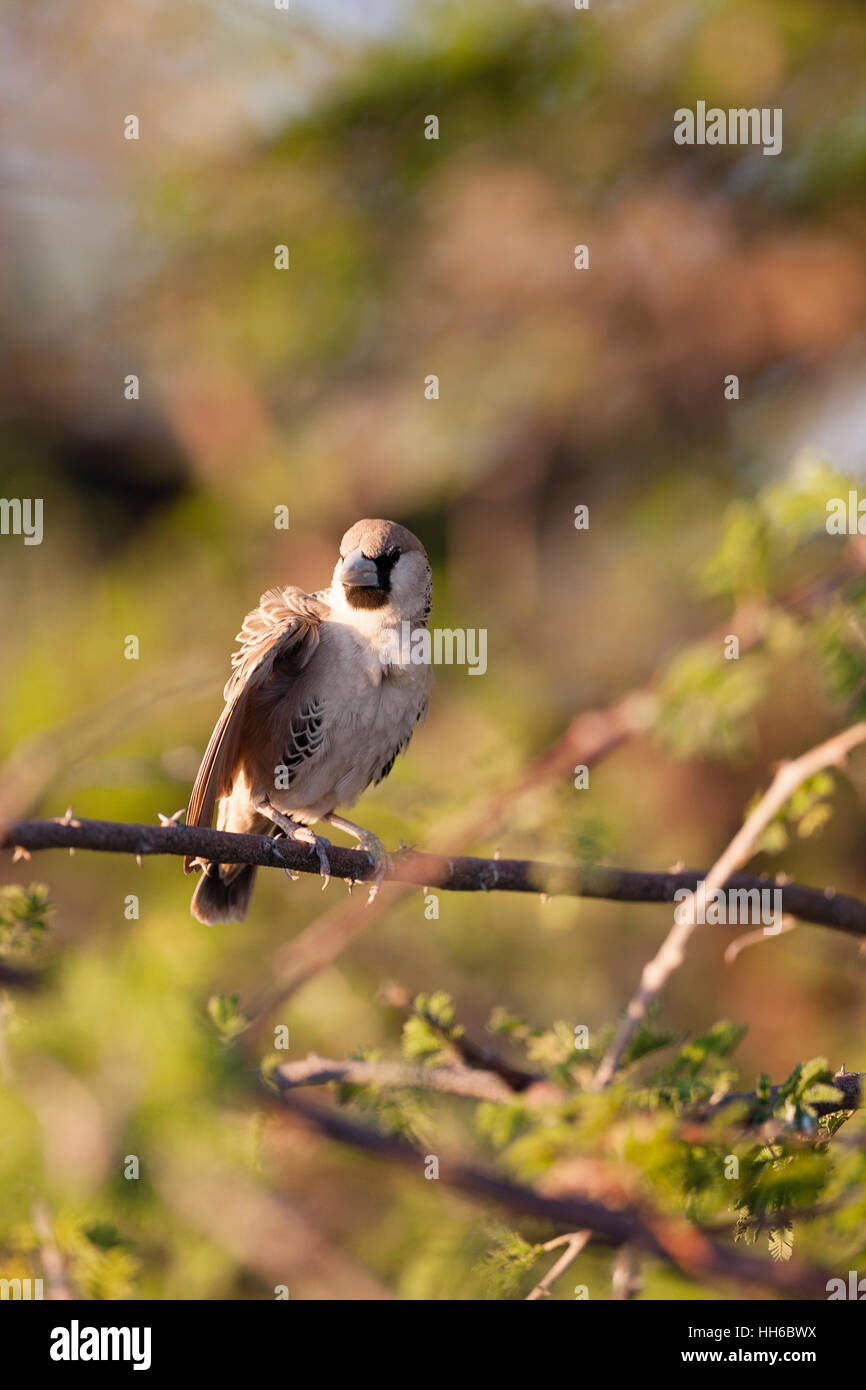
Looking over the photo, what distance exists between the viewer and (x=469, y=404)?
6.91 metres

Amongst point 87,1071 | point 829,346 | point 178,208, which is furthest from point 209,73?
point 87,1071

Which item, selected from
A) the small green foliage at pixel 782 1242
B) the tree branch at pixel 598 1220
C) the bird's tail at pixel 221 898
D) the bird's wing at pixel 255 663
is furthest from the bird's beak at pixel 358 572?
the tree branch at pixel 598 1220

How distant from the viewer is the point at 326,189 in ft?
22.8

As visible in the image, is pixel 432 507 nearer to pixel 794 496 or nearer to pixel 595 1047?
pixel 794 496

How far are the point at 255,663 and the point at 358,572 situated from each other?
1.77 ft

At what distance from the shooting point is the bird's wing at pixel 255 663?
11.1 ft

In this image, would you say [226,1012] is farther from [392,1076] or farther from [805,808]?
[805,808]

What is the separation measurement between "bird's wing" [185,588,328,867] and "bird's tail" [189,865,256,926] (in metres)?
0.36

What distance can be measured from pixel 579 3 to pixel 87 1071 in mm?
6079

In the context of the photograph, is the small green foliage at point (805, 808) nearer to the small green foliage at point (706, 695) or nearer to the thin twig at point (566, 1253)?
the small green foliage at point (706, 695)

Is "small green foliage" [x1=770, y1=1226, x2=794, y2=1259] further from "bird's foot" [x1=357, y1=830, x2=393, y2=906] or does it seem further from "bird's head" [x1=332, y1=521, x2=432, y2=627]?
"bird's head" [x1=332, y1=521, x2=432, y2=627]

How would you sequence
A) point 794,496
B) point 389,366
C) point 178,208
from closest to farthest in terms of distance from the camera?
point 794,496
point 178,208
point 389,366

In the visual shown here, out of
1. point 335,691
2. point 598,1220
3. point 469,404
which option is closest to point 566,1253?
point 598,1220

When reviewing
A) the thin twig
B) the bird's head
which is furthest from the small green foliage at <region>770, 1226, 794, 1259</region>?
the bird's head
